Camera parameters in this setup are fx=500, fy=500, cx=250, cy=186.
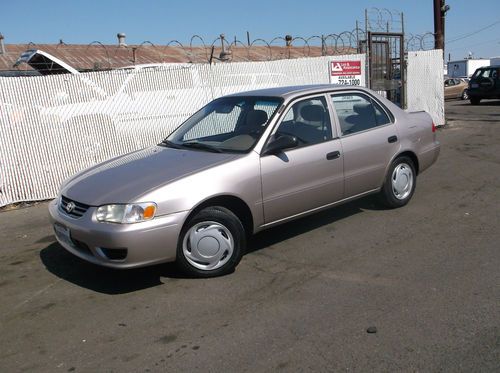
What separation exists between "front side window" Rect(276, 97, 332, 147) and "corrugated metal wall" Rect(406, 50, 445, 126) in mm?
8340

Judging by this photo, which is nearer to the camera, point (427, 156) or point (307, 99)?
point (307, 99)

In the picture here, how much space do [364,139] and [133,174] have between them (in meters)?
2.53

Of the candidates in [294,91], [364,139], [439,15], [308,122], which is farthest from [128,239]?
[439,15]

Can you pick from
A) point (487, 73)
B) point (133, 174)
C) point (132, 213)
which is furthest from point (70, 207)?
point (487, 73)

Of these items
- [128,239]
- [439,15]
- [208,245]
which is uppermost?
[439,15]

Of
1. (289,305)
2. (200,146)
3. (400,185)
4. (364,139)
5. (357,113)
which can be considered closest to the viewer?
(289,305)

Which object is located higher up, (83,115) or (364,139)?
(83,115)

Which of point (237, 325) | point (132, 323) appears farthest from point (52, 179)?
point (237, 325)

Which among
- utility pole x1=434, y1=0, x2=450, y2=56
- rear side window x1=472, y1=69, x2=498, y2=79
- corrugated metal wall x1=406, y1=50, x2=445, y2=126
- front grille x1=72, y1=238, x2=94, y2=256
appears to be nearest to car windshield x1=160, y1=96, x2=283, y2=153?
front grille x1=72, y1=238, x2=94, y2=256

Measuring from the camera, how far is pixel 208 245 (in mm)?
4191

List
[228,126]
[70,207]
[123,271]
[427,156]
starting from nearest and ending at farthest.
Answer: [70,207]
[123,271]
[228,126]
[427,156]

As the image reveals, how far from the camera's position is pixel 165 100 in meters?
8.64

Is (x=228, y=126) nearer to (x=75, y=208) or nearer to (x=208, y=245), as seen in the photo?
(x=208, y=245)

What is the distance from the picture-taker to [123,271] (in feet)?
15.0
